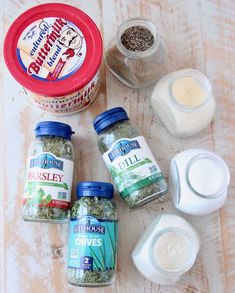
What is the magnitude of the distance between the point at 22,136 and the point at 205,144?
0.36 metres

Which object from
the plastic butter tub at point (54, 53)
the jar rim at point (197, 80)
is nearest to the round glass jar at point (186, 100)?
the jar rim at point (197, 80)

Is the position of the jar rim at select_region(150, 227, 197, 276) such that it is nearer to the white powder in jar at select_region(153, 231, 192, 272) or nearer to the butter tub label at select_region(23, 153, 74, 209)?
the white powder in jar at select_region(153, 231, 192, 272)

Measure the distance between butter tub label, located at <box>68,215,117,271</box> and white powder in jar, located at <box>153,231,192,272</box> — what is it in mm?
82

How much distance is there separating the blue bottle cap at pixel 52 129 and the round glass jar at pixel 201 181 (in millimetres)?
215

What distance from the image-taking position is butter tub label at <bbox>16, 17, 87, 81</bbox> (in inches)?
35.9

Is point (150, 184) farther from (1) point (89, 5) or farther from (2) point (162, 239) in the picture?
(1) point (89, 5)

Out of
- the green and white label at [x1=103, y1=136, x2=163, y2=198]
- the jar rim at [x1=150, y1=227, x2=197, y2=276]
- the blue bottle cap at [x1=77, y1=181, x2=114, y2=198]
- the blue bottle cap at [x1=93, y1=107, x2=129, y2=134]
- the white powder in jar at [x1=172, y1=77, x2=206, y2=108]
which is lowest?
the jar rim at [x1=150, y1=227, x2=197, y2=276]

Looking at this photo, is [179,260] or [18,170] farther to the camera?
[18,170]

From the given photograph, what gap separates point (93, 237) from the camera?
894 mm

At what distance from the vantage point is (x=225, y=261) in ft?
3.24

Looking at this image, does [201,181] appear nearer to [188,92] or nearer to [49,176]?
[188,92]

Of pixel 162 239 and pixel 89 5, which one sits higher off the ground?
pixel 89 5

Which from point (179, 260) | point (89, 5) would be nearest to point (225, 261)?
point (179, 260)

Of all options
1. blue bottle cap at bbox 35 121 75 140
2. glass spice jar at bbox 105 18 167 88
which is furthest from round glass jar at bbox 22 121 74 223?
glass spice jar at bbox 105 18 167 88
